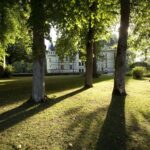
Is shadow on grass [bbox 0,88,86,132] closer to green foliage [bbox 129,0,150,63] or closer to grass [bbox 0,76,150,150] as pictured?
grass [bbox 0,76,150,150]

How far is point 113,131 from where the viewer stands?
27.3 ft

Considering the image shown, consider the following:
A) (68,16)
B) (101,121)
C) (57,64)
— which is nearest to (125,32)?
(68,16)

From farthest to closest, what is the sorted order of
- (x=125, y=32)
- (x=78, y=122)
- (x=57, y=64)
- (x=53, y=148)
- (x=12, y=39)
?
(x=57, y=64), (x=12, y=39), (x=125, y=32), (x=78, y=122), (x=53, y=148)

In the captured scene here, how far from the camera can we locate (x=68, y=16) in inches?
448

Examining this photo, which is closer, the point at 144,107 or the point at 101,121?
the point at 101,121

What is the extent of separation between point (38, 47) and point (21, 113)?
9.02 feet

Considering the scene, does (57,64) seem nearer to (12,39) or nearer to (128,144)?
(12,39)

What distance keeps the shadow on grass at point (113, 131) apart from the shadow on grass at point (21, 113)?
2587 millimetres

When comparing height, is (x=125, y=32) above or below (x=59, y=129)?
above

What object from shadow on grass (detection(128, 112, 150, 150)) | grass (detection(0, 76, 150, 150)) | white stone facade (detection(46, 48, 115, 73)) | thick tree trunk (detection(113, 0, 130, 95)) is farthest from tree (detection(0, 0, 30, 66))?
white stone facade (detection(46, 48, 115, 73))

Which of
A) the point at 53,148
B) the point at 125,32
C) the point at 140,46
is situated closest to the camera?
the point at 53,148

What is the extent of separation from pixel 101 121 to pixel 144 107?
3024mm

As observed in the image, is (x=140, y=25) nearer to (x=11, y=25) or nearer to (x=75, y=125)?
(x=11, y=25)

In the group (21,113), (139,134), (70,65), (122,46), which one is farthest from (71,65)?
(139,134)
